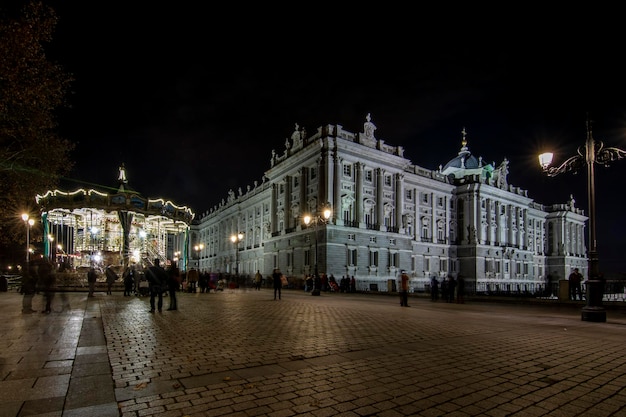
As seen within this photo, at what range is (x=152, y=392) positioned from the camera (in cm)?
510

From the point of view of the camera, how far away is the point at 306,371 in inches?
243

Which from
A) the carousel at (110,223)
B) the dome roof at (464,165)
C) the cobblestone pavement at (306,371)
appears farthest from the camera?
the dome roof at (464,165)

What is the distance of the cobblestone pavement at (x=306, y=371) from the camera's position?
15.2 feet

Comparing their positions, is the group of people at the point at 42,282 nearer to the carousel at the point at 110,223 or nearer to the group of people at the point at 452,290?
the carousel at the point at 110,223

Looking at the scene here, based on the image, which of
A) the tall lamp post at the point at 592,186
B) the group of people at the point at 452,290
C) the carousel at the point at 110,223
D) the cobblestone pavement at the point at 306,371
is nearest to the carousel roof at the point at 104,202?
the carousel at the point at 110,223

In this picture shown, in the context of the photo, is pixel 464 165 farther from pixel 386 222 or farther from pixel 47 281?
pixel 47 281

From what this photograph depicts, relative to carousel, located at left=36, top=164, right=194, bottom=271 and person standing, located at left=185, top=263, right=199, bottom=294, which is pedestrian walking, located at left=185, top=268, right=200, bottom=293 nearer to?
person standing, located at left=185, top=263, right=199, bottom=294

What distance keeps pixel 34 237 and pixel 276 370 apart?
44.8 m

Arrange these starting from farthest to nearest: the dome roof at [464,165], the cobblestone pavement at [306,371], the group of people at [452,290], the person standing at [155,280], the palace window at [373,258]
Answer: the dome roof at [464,165] < the palace window at [373,258] < the group of people at [452,290] < the person standing at [155,280] < the cobblestone pavement at [306,371]

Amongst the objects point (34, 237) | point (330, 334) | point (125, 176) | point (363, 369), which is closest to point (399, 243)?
point (125, 176)

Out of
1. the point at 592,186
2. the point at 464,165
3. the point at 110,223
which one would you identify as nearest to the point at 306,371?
the point at 592,186

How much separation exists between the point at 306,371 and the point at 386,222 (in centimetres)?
4877

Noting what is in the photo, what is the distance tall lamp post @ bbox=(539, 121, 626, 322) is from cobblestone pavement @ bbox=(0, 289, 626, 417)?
3393 mm

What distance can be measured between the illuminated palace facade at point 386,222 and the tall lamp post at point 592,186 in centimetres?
1830
